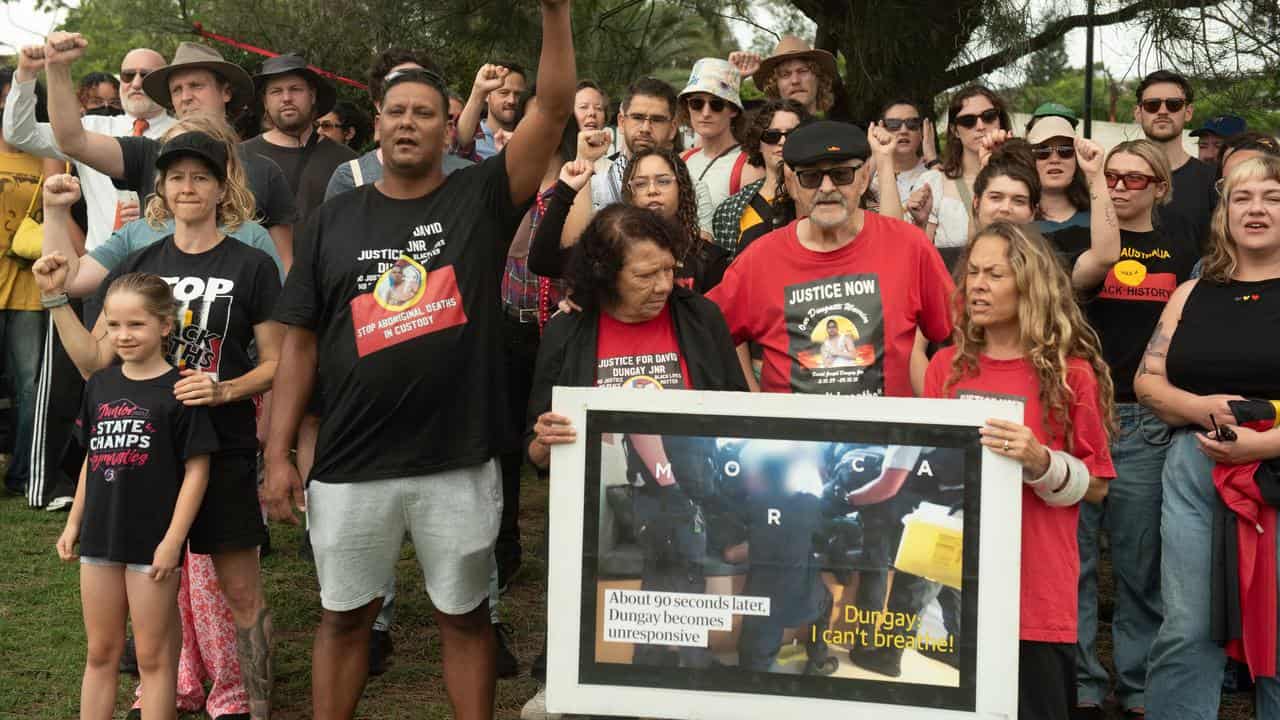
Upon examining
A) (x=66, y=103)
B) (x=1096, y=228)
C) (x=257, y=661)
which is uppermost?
(x=66, y=103)

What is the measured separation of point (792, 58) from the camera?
7164 mm

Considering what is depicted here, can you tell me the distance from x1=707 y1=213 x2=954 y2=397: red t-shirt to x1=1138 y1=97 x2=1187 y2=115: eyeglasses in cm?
284

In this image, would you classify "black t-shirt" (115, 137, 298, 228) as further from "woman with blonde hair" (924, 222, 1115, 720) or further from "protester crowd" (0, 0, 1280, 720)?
"woman with blonde hair" (924, 222, 1115, 720)

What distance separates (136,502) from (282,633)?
6.64 feet

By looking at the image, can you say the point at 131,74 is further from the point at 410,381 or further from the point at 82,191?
the point at 410,381

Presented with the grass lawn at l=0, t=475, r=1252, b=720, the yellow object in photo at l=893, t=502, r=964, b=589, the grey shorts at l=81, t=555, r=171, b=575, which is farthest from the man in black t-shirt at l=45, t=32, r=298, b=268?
the yellow object in photo at l=893, t=502, r=964, b=589

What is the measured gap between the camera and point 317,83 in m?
6.66

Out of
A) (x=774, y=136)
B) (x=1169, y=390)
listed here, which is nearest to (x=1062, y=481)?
(x=1169, y=390)

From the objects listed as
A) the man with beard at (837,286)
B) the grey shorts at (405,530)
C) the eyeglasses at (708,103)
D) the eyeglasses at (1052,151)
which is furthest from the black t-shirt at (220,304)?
the eyeglasses at (1052,151)

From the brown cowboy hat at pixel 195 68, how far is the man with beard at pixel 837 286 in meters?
2.95

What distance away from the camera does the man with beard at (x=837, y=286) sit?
423cm

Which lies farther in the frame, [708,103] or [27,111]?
[708,103]

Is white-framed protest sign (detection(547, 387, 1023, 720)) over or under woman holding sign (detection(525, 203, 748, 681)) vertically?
under

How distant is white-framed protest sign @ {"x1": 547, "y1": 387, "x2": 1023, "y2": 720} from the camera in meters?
3.41
